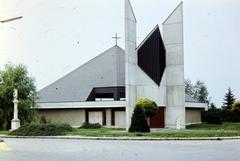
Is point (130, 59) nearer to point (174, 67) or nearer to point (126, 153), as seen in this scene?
point (174, 67)

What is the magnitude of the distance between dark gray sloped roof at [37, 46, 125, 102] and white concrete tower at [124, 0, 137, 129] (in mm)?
7039

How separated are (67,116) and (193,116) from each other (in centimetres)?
1623

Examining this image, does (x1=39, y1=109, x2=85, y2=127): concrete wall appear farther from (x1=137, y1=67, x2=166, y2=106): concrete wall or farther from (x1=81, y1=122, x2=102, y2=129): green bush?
(x1=137, y1=67, x2=166, y2=106): concrete wall

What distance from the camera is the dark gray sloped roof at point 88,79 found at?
177 feet

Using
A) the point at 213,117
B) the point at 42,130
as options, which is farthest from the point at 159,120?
the point at 42,130

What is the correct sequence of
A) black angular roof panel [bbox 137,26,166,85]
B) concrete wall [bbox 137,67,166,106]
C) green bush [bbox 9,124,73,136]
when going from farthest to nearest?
black angular roof panel [bbox 137,26,166,85] < concrete wall [bbox 137,67,166,106] < green bush [bbox 9,124,73,136]

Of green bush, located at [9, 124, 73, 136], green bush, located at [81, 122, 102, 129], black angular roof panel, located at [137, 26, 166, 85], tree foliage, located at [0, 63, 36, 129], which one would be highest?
black angular roof panel, located at [137, 26, 166, 85]

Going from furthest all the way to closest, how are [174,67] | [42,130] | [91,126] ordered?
[91,126], [174,67], [42,130]

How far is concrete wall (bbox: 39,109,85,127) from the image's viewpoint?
53.2 m

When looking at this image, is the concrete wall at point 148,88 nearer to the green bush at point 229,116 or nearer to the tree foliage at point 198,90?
the green bush at point 229,116

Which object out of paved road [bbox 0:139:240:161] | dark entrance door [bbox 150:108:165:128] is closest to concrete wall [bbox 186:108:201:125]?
dark entrance door [bbox 150:108:165:128]

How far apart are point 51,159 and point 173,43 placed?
112 ft

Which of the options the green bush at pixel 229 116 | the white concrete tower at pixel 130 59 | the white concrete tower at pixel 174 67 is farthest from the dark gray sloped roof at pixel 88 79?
the green bush at pixel 229 116

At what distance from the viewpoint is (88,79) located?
2219 inches
